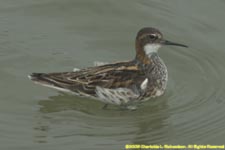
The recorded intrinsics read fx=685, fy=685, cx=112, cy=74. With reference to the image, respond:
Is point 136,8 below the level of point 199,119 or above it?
above

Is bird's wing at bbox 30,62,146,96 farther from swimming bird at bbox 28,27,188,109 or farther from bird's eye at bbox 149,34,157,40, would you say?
bird's eye at bbox 149,34,157,40

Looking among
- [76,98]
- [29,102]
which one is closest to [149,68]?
[76,98]

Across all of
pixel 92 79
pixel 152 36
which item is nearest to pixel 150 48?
pixel 152 36

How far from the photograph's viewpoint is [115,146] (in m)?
10.8

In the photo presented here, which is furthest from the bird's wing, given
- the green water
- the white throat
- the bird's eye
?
the bird's eye

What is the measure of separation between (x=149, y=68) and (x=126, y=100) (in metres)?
0.89

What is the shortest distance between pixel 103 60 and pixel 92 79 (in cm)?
132

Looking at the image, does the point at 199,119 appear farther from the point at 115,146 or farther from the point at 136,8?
the point at 136,8

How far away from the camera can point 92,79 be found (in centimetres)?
1208

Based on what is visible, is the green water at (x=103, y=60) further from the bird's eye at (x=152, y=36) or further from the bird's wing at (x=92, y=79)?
the bird's eye at (x=152, y=36)

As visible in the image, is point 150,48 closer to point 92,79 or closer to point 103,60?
point 103,60

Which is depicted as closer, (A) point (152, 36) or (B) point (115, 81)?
(B) point (115, 81)

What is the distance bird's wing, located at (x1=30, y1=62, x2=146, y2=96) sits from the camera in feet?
39.3

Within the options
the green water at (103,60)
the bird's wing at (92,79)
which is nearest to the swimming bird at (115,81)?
the bird's wing at (92,79)
